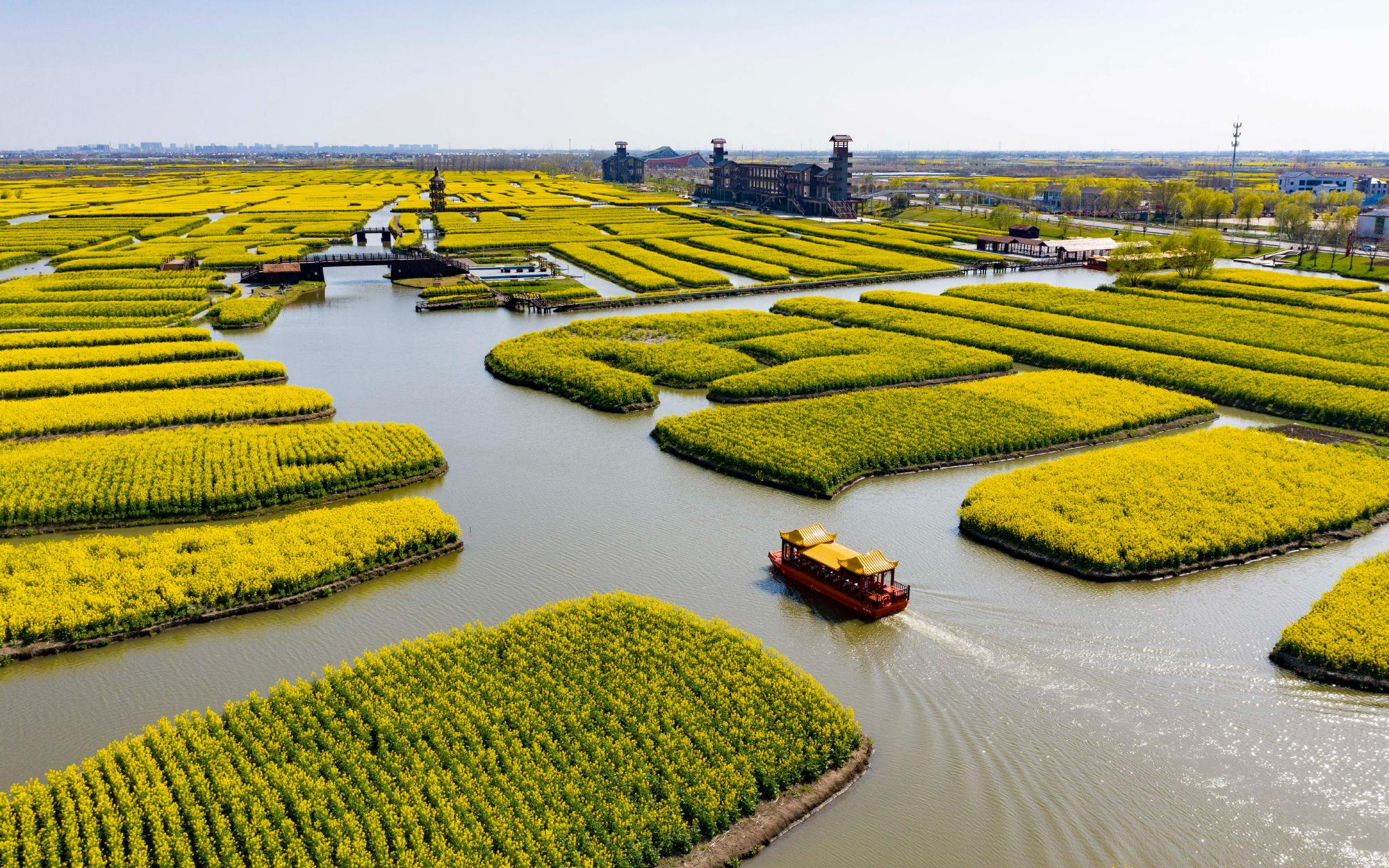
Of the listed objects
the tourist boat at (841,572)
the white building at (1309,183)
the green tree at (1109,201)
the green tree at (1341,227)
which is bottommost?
the tourist boat at (841,572)

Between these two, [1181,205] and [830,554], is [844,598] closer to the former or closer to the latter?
[830,554]

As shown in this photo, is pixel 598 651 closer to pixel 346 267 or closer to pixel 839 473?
pixel 839 473

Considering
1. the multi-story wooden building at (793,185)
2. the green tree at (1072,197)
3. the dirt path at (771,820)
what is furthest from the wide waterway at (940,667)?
the green tree at (1072,197)

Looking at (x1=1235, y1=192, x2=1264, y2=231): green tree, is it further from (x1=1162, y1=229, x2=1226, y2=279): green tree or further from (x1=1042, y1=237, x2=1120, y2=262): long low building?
(x1=1162, y1=229, x2=1226, y2=279): green tree

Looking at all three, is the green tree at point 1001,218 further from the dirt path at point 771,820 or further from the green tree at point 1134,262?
the dirt path at point 771,820

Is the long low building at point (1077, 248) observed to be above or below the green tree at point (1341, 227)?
below

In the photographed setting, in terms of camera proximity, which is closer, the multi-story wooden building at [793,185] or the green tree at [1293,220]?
the green tree at [1293,220]

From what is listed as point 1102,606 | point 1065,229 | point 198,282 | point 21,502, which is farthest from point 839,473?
point 1065,229

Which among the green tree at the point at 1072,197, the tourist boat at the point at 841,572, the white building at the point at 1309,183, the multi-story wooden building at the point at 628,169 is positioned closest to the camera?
the tourist boat at the point at 841,572
